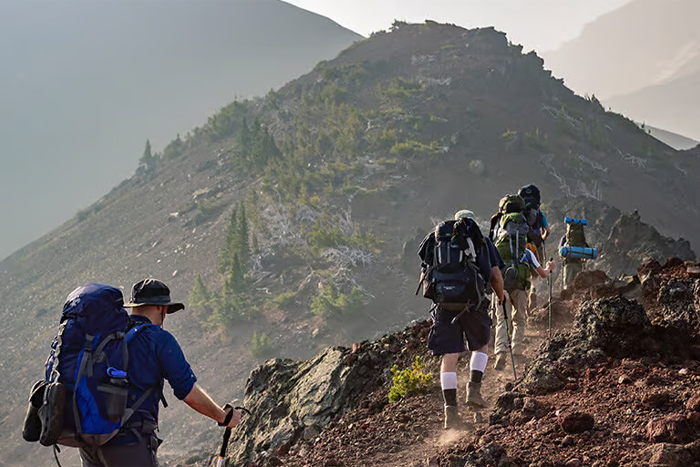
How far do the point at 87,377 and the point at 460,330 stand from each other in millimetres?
2957

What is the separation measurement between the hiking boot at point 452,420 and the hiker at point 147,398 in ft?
7.26

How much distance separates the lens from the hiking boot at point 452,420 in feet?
15.8

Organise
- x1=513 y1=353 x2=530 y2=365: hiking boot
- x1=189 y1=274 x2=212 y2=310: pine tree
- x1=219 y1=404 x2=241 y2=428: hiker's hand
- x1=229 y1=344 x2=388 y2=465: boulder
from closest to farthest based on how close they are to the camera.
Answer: x1=219 y1=404 x2=241 y2=428: hiker's hand < x1=513 y1=353 x2=530 y2=365: hiking boot < x1=229 y1=344 x2=388 y2=465: boulder < x1=189 y1=274 x2=212 y2=310: pine tree

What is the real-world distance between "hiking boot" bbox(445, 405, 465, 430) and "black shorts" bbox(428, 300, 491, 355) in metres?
0.50

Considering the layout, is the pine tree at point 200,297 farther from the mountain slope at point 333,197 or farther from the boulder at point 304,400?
the boulder at point 304,400

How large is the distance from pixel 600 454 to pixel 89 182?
15126 cm

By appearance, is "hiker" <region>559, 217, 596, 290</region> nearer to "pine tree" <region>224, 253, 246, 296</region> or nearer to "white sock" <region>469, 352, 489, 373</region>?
"white sock" <region>469, 352, 489, 373</region>

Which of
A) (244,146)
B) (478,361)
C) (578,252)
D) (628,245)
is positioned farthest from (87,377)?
(244,146)

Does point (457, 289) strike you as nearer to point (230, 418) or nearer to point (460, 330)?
point (460, 330)

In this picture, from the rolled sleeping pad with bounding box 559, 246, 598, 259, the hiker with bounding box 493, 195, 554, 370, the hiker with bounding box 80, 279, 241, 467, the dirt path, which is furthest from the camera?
the rolled sleeping pad with bounding box 559, 246, 598, 259

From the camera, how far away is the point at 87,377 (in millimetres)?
2848

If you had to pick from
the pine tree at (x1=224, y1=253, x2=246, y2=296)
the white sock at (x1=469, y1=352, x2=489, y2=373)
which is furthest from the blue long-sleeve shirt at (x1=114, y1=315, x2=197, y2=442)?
the pine tree at (x1=224, y1=253, x2=246, y2=296)

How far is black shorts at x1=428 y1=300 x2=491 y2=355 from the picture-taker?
474cm

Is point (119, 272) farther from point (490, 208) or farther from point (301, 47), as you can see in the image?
point (301, 47)
